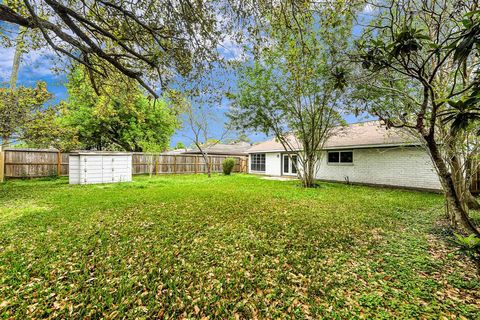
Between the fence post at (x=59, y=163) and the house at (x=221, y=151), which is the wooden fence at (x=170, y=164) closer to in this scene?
the fence post at (x=59, y=163)

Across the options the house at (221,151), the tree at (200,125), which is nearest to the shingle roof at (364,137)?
the tree at (200,125)

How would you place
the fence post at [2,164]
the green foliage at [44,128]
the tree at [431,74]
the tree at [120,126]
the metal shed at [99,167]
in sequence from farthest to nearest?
the tree at [120,126] → the fence post at [2,164] → the metal shed at [99,167] → the green foliage at [44,128] → the tree at [431,74]

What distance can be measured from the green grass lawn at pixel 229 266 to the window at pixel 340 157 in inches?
283

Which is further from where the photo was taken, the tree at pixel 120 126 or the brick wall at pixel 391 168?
the tree at pixel 120 126

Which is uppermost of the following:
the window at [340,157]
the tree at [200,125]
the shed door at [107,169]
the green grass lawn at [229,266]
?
the tree at [200,125]

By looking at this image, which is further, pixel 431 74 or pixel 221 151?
pixel 221 151

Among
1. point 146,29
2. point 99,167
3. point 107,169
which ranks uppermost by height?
point 146,29

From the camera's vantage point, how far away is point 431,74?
344 cm

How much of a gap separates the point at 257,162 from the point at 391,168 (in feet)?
34.6

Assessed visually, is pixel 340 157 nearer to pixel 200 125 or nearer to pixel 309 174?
pixel 309 174

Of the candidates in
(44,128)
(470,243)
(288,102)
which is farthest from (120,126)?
(470,243)

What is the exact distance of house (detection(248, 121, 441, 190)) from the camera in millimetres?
9508

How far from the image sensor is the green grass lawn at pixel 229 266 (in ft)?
7.41

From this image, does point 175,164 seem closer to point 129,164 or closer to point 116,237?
point 129,164
